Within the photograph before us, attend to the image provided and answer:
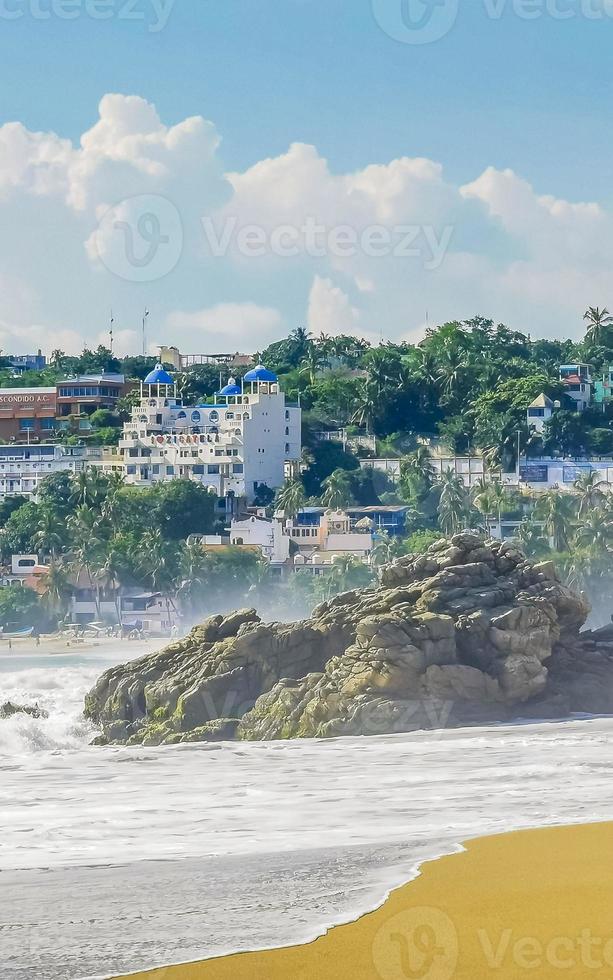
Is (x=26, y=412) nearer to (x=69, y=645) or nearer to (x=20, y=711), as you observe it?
(x=69, y=645)

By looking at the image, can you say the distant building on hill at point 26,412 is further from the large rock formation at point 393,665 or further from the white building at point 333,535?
the large rock formation at point 393,665

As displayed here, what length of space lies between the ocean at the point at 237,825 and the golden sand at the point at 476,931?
0.32m

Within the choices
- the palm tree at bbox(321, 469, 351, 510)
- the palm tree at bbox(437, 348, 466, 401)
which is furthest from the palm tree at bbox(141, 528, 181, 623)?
the palm tree at bbox(437, 348, 466, 401)

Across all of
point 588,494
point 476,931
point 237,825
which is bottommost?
point 237,825

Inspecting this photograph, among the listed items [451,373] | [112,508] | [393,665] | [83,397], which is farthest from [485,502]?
[393,665]

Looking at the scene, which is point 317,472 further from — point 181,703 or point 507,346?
point 181,703

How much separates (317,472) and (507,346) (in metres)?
21.7

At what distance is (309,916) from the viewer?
13383 millimetres

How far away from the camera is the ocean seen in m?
13.1

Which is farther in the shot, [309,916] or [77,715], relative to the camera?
[77,715]

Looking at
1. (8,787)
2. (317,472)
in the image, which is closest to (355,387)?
(317,472)

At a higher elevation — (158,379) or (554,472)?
(158,379)

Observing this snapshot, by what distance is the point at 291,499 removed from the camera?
271 ft

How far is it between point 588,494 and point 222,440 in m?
21.6
